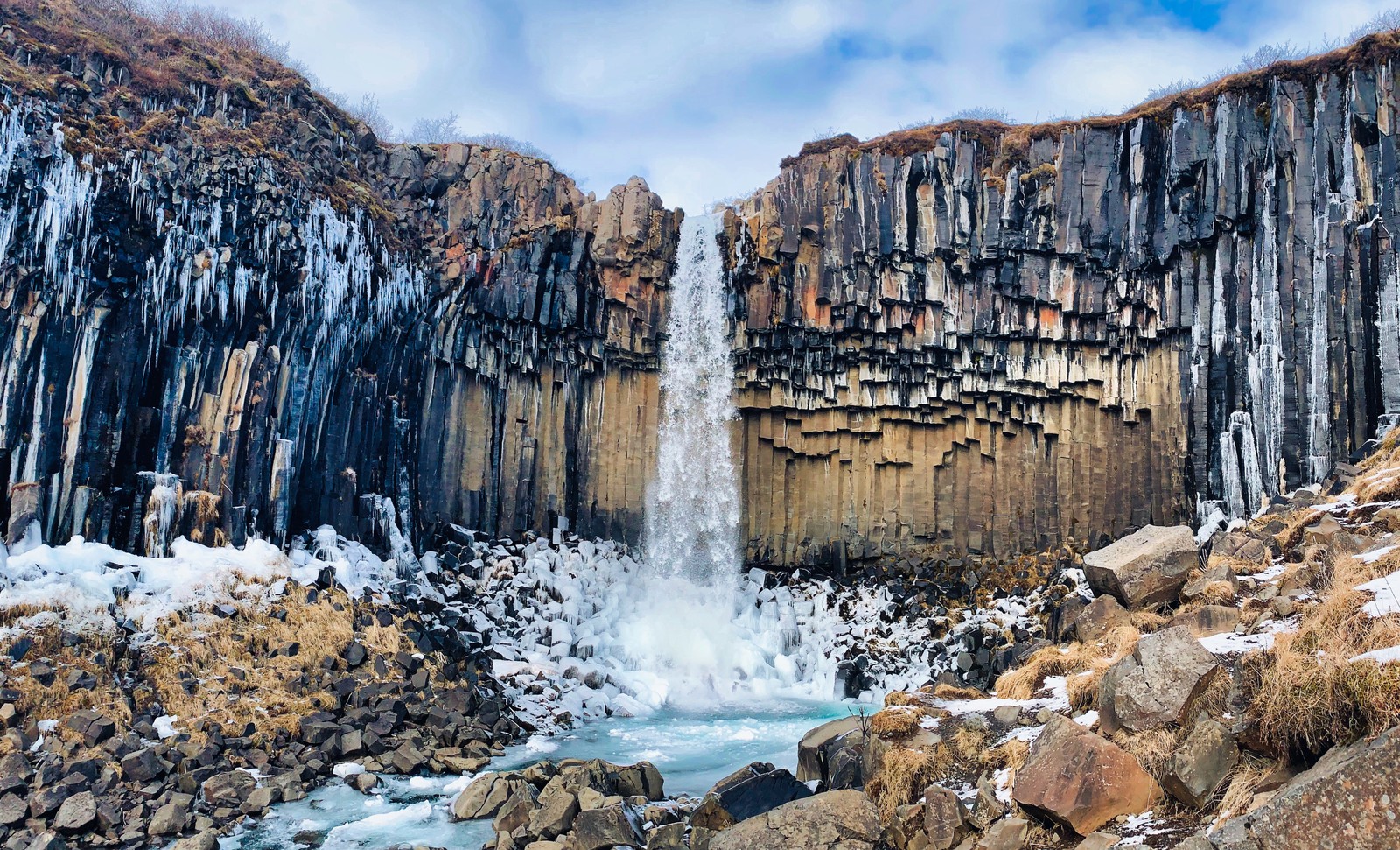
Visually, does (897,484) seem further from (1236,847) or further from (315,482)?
(1236,847)

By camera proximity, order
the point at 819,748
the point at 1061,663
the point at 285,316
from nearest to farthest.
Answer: the point at 1061,663 < the point at 819,748 < the point at 285,316

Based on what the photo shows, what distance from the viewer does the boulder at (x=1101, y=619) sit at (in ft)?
42.7

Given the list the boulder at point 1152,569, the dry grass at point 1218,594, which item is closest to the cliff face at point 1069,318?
the boulder at point 1152,569

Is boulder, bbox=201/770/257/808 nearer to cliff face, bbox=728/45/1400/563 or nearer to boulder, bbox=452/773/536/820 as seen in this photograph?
boulder, bbox=452/773/536/820

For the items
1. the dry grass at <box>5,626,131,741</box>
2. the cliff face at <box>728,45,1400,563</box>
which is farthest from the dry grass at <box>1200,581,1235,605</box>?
the dry grass at <box>5,626,131,741</box>

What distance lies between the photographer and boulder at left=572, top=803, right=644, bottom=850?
1188 cm

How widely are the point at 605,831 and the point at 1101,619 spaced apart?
726cm

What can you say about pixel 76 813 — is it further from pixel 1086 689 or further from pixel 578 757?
pixel 1086 689

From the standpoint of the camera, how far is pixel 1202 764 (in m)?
7.72

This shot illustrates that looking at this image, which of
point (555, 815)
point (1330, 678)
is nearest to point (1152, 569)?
point (1330, 678)

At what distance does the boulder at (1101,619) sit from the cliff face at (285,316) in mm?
17182

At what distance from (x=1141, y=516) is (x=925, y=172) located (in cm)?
1152

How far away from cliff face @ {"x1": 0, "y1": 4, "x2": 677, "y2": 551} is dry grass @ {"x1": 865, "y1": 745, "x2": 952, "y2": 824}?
623 inches

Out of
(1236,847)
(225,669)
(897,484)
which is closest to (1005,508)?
(897,484)
